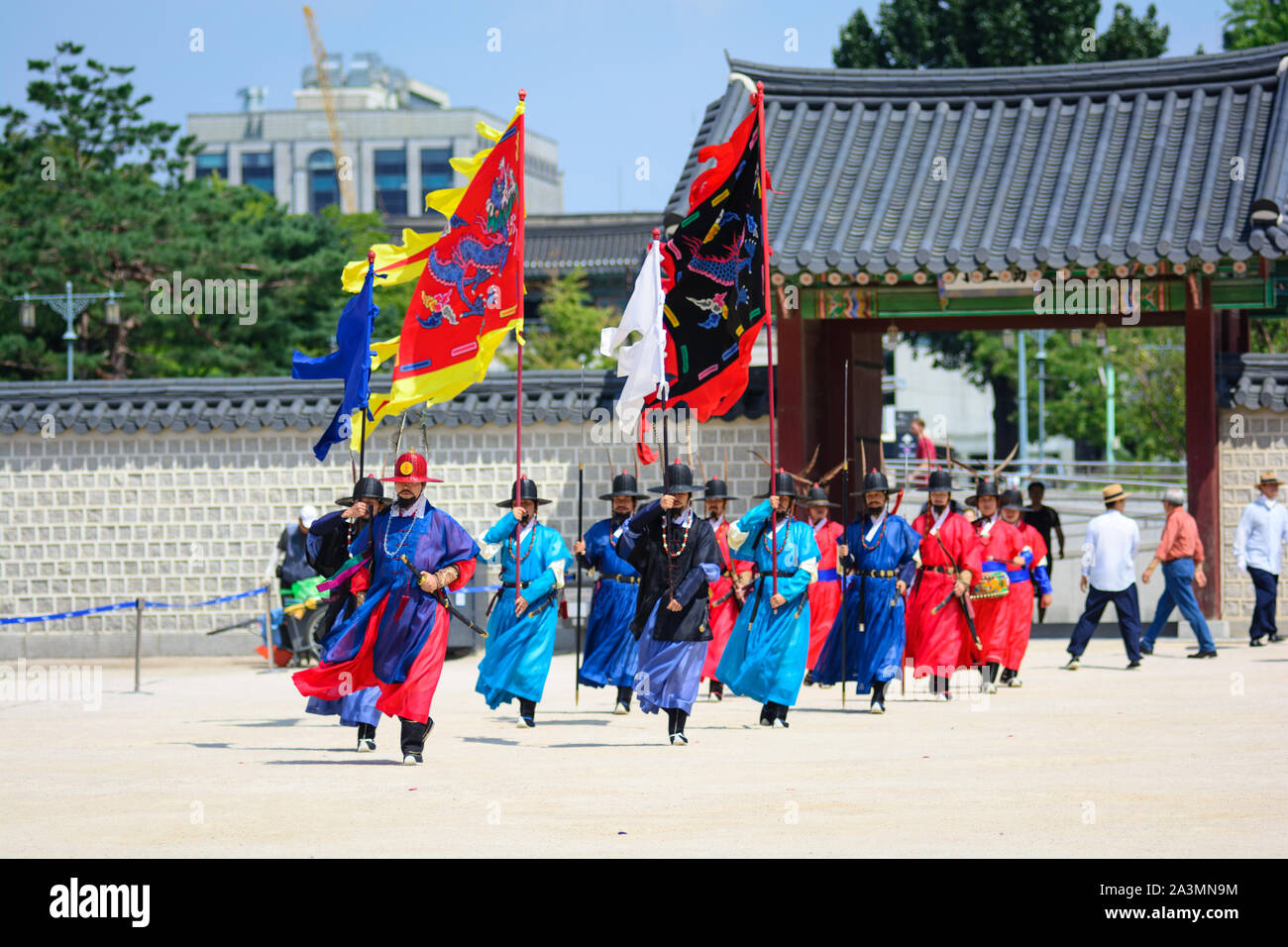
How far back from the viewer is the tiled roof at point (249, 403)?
1877cm

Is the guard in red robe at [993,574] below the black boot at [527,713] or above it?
above

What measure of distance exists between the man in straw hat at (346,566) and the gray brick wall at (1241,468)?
32.0ft

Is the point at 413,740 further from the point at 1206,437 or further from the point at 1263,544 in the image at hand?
the point at 1206,437

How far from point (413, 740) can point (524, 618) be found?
2.24m

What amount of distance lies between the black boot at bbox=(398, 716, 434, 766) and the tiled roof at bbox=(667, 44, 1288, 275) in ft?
28.3

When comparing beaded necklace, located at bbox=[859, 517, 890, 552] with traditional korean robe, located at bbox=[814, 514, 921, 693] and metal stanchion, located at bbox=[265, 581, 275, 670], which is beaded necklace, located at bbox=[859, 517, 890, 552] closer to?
traditional korean robe, located at bbox=[814, 514, 921, 693]

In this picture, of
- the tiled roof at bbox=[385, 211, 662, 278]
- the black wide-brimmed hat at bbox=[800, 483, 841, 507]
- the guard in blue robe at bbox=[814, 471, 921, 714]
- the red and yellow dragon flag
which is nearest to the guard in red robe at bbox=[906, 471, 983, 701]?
the guard in blue robe at bbox=[814, 471, 921, 714]

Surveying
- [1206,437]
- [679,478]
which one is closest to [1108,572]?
[1206,437]

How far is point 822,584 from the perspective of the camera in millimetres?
14055

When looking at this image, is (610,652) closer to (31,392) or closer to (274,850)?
(274,850)

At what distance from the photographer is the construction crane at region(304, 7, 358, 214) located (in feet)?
251

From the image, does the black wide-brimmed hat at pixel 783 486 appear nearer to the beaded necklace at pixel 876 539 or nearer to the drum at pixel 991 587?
the beaded necklace at pixel 876 539

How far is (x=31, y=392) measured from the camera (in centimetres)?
1953

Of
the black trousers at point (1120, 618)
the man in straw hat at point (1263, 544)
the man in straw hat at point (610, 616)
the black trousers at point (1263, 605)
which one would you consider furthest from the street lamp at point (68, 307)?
the black trousers at point (1263, 605)
